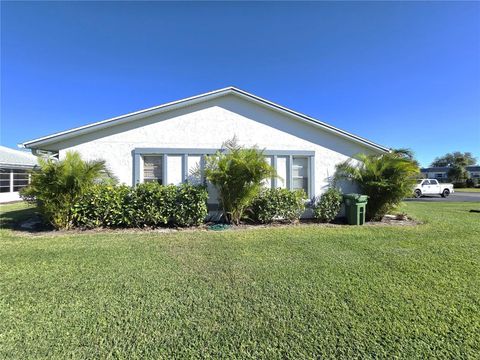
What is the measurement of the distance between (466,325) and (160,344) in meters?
3.50

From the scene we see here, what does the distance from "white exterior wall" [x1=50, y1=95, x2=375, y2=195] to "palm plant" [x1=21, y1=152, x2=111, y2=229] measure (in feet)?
4.13

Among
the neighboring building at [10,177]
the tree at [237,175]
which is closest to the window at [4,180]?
the neighboring building at [10,177]

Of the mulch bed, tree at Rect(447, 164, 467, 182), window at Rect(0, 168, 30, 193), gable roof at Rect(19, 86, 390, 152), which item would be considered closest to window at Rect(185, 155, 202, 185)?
the mulch bed

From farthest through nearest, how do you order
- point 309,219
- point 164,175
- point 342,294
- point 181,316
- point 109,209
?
point 309,219, point 164,175, point 109,209, point 342,294, point 181,316

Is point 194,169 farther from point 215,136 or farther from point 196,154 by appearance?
point 215,136

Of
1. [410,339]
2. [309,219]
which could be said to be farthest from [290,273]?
[309,219]

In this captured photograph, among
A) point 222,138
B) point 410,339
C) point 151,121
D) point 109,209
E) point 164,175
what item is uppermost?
point 151,121

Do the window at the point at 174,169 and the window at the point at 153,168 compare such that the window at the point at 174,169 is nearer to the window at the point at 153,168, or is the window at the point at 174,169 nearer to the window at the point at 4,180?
the window at the point at 153,168

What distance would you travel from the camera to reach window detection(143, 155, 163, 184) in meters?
8.43

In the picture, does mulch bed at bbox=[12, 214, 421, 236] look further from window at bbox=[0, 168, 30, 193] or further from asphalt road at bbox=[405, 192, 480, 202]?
asphalt road at bbox=[405, 192, 480, 202]

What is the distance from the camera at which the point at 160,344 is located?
2.39 m

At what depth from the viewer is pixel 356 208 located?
8117mm

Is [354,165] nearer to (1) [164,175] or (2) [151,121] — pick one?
(1) [164,175]

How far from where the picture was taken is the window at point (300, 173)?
363 inches
